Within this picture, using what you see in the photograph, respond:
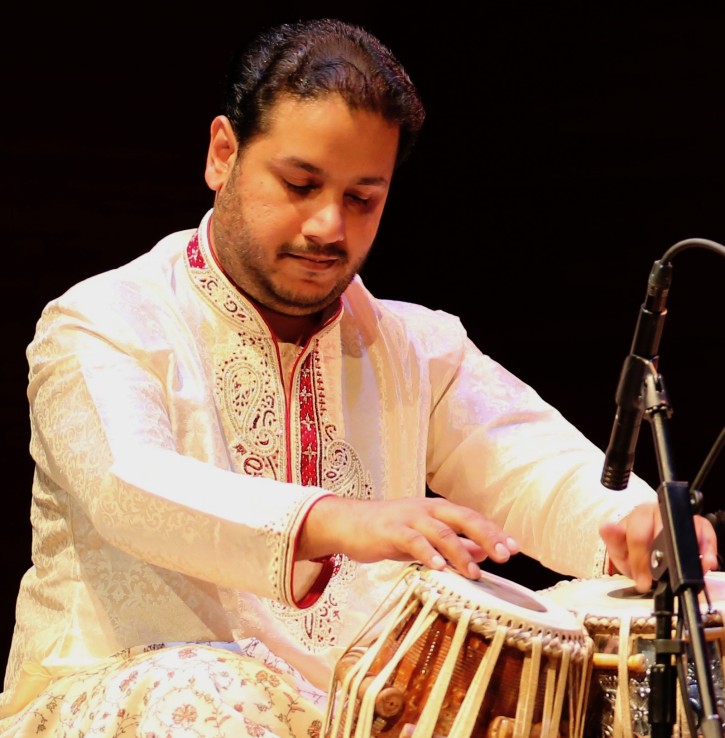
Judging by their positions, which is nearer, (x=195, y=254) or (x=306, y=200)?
(x=306, y=200)

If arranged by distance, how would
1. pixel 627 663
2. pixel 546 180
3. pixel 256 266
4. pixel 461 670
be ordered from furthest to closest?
pixel 546 180 < pixel 256 266 < pixel 627 663 < pixel 461 670

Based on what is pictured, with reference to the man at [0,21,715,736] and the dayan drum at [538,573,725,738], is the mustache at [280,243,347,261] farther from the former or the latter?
the dayan drum at [538,573,725,738]

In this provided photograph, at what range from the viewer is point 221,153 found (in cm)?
312

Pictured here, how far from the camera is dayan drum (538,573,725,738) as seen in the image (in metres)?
2.22

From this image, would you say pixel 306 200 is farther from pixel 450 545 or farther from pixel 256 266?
pixel 450 545

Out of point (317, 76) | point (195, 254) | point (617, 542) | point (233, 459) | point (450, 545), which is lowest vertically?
point (233, 459)

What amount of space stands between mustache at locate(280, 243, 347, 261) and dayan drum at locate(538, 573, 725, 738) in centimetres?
99

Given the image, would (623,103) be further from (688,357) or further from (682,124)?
(688,357)

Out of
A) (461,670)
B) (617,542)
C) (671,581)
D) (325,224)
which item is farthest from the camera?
(325,224)

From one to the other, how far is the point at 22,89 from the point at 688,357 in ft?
7.87

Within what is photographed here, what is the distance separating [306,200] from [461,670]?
3.99 feet

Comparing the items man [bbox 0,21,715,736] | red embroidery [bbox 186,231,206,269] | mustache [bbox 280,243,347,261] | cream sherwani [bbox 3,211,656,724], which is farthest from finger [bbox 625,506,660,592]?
red embroidery [bbox 186,231,206,269]

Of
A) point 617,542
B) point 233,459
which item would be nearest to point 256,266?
point 233,459

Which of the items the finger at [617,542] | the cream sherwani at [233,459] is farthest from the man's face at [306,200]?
the finger at [617,542]
